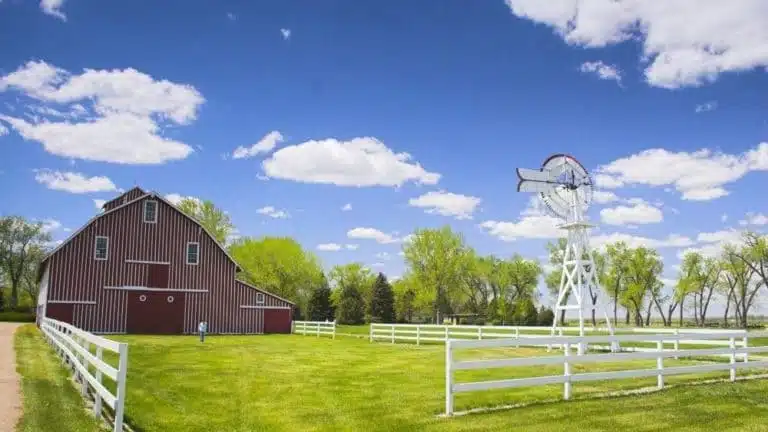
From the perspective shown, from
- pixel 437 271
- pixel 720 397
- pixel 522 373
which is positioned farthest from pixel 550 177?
pixel 437 271

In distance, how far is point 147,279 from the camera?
38.0 metres

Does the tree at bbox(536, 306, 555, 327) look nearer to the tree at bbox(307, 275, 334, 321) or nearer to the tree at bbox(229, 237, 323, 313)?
the tree at bbox(307, 275, 334, 321)

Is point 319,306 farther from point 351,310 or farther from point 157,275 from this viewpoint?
point 157,275

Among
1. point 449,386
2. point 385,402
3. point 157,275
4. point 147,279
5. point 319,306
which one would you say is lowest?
point 319,306

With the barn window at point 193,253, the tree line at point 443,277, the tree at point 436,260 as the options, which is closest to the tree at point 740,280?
the tree line at point 443,277

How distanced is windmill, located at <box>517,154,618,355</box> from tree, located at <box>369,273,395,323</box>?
165 ft

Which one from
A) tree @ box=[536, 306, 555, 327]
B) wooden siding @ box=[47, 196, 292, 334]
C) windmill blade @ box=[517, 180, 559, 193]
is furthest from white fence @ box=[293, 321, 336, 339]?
tree @ box=[536, 306, 555, 327]

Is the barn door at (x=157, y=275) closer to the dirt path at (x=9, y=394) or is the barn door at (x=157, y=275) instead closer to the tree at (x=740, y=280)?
the dirt path at (x=9, y=394)

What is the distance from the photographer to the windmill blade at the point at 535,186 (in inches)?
878

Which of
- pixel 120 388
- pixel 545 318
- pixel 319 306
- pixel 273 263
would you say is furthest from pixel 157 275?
pixel 545 318

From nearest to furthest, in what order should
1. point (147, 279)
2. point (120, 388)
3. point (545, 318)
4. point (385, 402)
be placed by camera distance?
point (120, 388), point (385, 402), point (147, 279), point (545, 318)

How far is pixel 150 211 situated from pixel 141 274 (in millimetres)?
3893

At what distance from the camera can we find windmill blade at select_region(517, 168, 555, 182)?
22250 mm

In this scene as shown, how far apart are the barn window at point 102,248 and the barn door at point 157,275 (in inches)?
101
